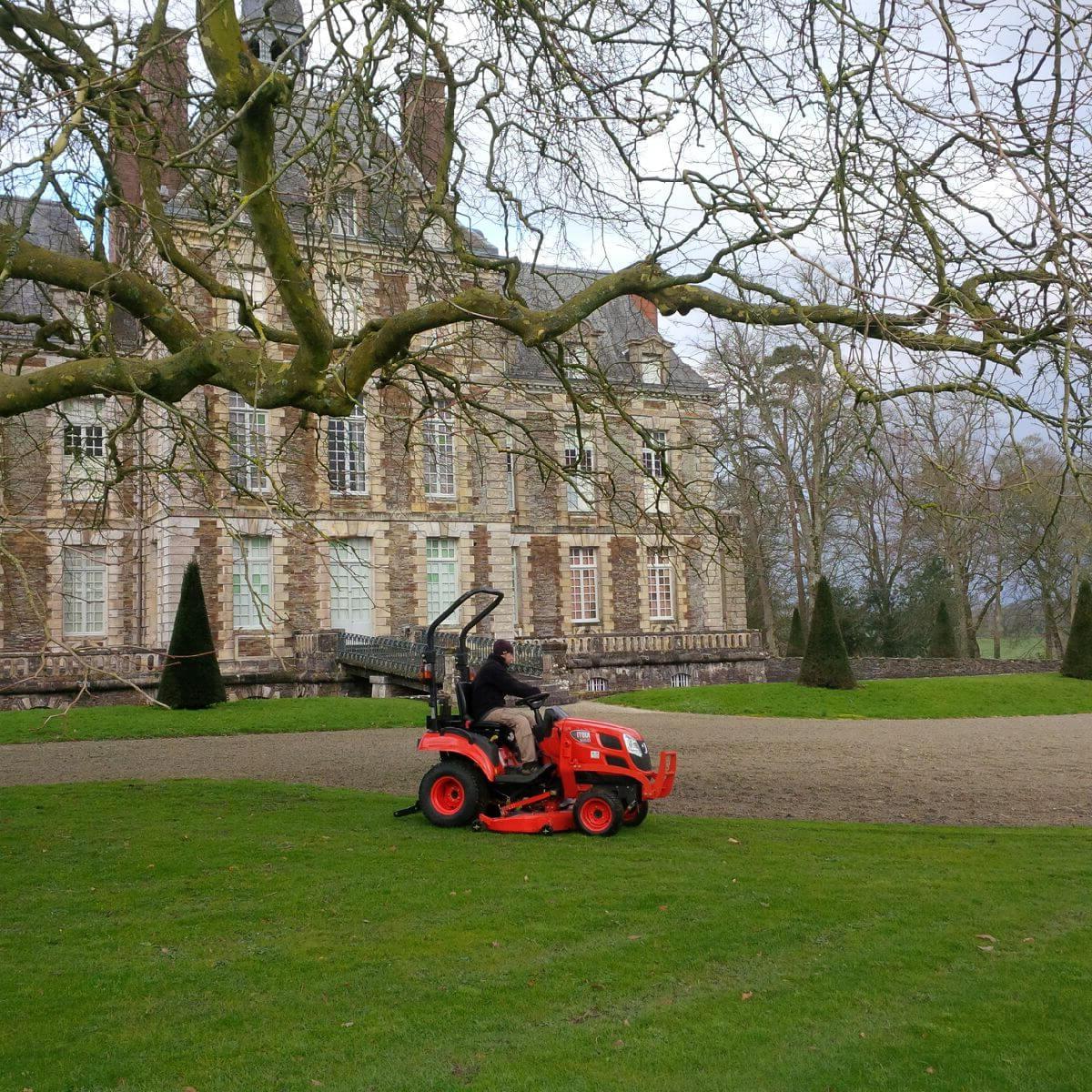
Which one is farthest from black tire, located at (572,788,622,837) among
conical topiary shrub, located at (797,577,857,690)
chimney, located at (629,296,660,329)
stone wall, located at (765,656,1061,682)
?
stone wall, located at (765,656,1061,682)

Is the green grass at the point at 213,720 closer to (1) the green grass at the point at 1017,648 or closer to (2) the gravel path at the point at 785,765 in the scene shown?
(2) the gravel path at the point at 785,765

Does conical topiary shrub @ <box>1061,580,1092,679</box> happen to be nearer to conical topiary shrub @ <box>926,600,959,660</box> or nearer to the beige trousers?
conical topiary shrub @ <box>926,600,959,660</box>

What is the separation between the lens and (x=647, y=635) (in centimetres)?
2881

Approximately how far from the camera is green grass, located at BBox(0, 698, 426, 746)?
59.2 feet

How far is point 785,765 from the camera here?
14180mm

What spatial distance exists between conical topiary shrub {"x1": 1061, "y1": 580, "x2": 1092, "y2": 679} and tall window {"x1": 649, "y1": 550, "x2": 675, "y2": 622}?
444 inches

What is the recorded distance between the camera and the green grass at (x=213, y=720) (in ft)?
59.2

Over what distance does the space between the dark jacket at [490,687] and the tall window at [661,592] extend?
2596 cm

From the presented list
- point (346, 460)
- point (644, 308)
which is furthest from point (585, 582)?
point (644, 308)

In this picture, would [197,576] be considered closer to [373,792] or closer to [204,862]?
[373,792]

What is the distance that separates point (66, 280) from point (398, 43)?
305cm

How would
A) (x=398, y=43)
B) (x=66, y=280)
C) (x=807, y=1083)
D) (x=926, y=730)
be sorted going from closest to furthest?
(x=807, y=1083) → (x=66, y=280) → (x=398, y=43) → (x=926, y=730)

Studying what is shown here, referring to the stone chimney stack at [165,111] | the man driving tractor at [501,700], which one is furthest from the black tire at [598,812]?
the stone chimney stack at [165,111]

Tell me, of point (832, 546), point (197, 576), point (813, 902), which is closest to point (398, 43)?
point (813, 902)
